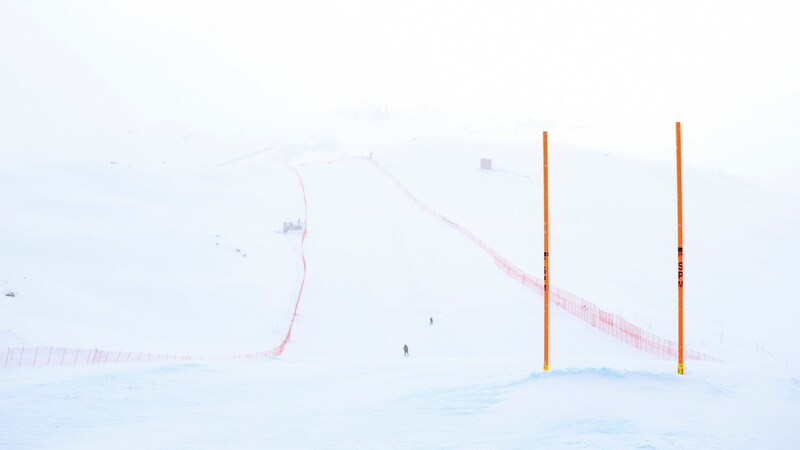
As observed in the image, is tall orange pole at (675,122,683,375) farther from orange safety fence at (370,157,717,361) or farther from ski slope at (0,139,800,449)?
orange safety fence at (370,157,717,361)

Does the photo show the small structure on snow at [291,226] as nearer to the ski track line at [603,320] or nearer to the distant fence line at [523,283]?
the distant fence line at [523,283]

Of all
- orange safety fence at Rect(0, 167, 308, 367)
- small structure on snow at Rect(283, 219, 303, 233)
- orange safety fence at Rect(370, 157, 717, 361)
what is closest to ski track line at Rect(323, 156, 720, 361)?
orange safety fence at Rect(370, 157, 717, 361)

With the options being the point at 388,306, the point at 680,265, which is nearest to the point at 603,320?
the point at 388,306

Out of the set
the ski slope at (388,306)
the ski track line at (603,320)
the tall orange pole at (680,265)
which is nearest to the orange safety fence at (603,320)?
the ski track line at (603,320)

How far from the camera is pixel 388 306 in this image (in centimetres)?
2261

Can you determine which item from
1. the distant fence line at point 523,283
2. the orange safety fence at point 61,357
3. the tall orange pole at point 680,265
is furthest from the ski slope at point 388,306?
the orange safety fence at point 61,357

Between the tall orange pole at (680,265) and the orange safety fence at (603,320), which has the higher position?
the tall orange pole at (680,265)

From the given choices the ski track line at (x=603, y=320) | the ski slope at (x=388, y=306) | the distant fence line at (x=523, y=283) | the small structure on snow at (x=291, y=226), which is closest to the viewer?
the ski slope at (x=388, y=306)

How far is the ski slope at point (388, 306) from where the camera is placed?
6.87m

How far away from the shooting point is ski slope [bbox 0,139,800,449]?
6871 millimetres

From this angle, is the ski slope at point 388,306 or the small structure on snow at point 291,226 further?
the small structure on snow at point 291,226

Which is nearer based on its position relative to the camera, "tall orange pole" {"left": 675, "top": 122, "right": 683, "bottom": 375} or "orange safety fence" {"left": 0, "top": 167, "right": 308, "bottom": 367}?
"tall orange pole" {"left": 675, "top": 122, "right": 683, "bottom": 375}

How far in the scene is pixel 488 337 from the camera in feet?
63.6

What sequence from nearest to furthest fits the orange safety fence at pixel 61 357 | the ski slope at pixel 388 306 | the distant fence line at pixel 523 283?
the ski slope at pixel 388 306, the orange safety fence at pixel 61 357, the distant fence line at pixel 523 283
